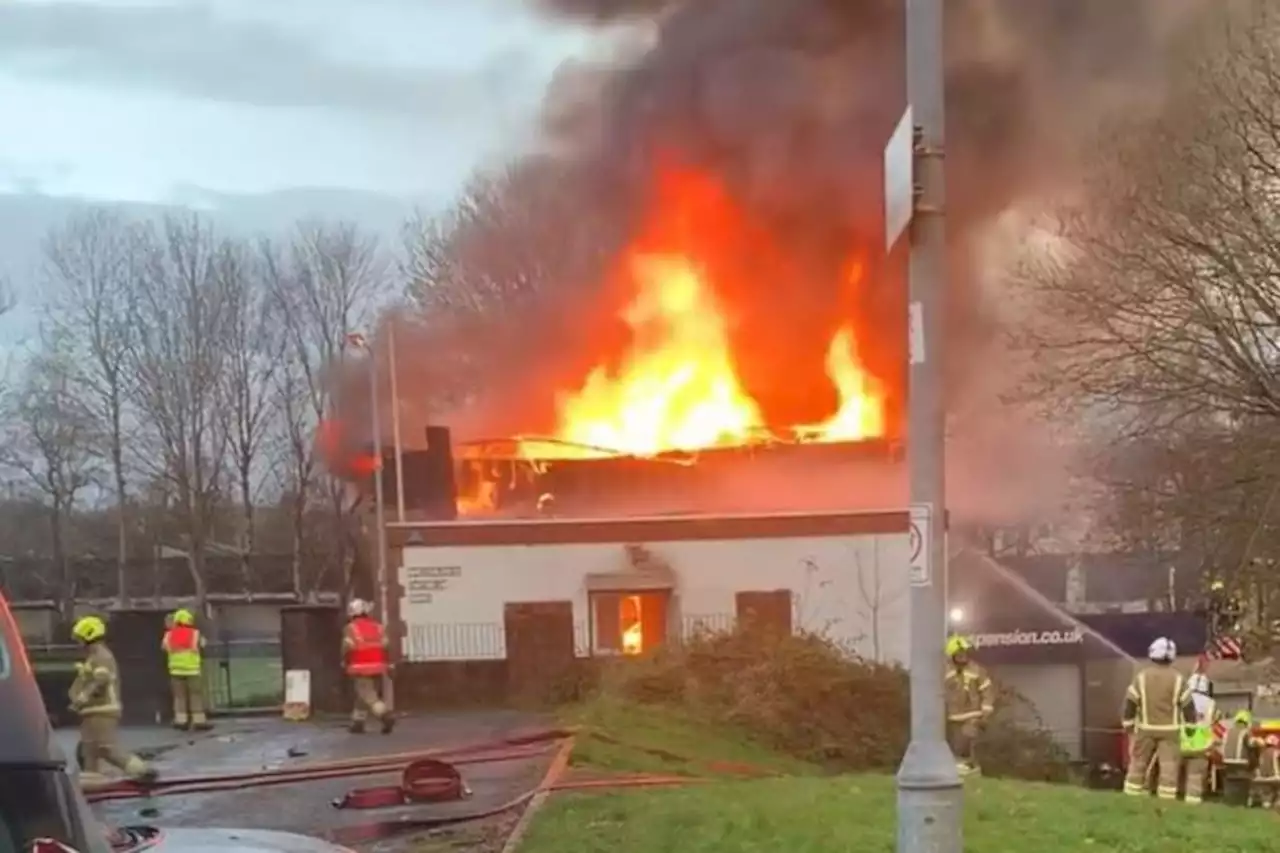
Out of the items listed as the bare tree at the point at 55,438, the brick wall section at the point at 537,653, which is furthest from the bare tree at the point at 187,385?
the brick wall section at the point at 537,653

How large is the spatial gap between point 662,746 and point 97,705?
4840mm

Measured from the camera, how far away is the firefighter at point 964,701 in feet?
49.7

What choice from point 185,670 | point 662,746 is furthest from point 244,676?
point 662,746

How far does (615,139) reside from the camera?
1059 inches

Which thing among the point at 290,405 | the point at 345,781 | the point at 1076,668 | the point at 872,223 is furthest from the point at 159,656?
the point at 290,405

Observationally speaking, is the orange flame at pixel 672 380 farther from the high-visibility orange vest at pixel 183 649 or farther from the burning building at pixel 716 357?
the high-visibility orange vest at pixel 183 649

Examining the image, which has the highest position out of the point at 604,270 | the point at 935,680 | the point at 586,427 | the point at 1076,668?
the point at 604,270

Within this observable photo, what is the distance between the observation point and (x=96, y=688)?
12578 mm

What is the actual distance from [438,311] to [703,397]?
36.7 feet

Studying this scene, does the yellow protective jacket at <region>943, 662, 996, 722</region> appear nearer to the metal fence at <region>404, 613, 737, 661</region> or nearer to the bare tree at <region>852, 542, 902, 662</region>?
the metal fence at <region>404, 613, 737, 661</region>

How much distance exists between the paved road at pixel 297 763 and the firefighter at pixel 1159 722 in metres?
5.13

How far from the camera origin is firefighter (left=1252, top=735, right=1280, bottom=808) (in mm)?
17609

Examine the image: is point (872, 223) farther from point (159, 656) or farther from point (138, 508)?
A: point (138, 508)

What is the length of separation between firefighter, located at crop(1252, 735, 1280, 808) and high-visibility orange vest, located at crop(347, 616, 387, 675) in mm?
9636
